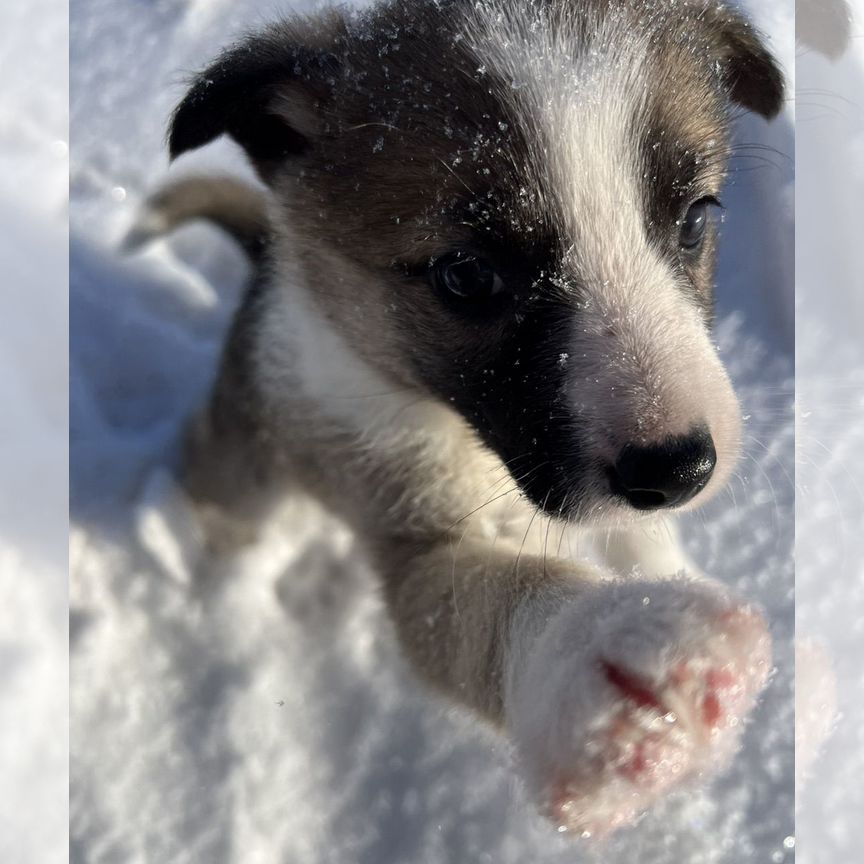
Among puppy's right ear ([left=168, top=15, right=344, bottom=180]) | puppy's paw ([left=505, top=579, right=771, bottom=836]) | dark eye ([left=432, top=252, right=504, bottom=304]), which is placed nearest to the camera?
puppy's paw ([left=505, top=579, right=771, bottom=836])

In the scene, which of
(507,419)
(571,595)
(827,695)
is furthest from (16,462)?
(827,695)

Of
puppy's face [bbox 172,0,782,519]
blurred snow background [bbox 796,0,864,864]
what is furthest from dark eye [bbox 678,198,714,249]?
blurred snow background [bbox 796,0,864,864]

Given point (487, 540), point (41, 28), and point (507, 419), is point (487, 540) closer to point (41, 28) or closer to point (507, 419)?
point (507, 419)

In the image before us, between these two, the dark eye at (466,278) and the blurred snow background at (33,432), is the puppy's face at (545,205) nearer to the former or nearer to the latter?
the dark eye at (466,278)

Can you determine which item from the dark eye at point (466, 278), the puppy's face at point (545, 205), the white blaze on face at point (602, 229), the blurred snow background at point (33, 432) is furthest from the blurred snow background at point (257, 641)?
the dark eye at point (466, 278)

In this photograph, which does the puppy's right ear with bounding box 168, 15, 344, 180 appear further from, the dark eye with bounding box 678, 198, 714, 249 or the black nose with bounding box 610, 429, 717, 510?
the black nose with bounding box 610, 429, 717, 510

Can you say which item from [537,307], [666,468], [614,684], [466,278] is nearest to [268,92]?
[466,278]

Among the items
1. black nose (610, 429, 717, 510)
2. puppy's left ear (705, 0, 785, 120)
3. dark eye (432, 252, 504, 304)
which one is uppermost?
puppy's left ear (705, 0, 785, 120)
